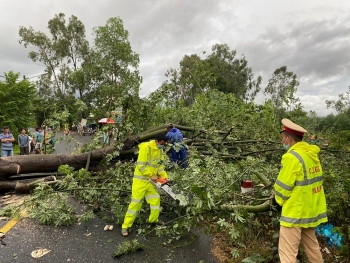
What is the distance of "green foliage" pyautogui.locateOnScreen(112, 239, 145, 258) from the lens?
279 cm

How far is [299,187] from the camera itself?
2.09 meters

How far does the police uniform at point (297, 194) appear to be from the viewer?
6.85 ft

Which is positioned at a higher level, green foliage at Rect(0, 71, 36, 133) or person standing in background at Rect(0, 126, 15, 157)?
green foliage at Rect(0, 71, 36, 133)

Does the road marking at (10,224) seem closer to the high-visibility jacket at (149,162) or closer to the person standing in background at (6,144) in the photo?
the high-visibility jacket at (149,162)

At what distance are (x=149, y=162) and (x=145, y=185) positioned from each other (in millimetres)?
287

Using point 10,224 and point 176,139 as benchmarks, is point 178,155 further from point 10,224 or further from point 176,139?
point 10,224

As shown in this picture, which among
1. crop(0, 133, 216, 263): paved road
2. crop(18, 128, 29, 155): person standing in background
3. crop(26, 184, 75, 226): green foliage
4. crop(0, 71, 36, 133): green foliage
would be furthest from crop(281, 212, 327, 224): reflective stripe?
crop(0, 71, 36, 133): green foliage

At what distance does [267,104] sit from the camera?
17.1ft

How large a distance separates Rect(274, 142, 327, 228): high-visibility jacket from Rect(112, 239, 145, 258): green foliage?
152 cm

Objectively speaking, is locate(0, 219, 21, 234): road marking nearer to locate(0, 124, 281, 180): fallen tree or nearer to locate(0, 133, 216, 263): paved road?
locate(0, 133, 216, 263): paved road

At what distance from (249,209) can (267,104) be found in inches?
120


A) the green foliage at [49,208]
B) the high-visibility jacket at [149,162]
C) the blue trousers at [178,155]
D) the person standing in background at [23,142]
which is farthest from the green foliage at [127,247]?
the person standing in background at [23,142]

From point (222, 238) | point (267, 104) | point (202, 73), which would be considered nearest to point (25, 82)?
point (202, 73)

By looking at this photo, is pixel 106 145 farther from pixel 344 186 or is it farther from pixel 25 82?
pixel 25 82
